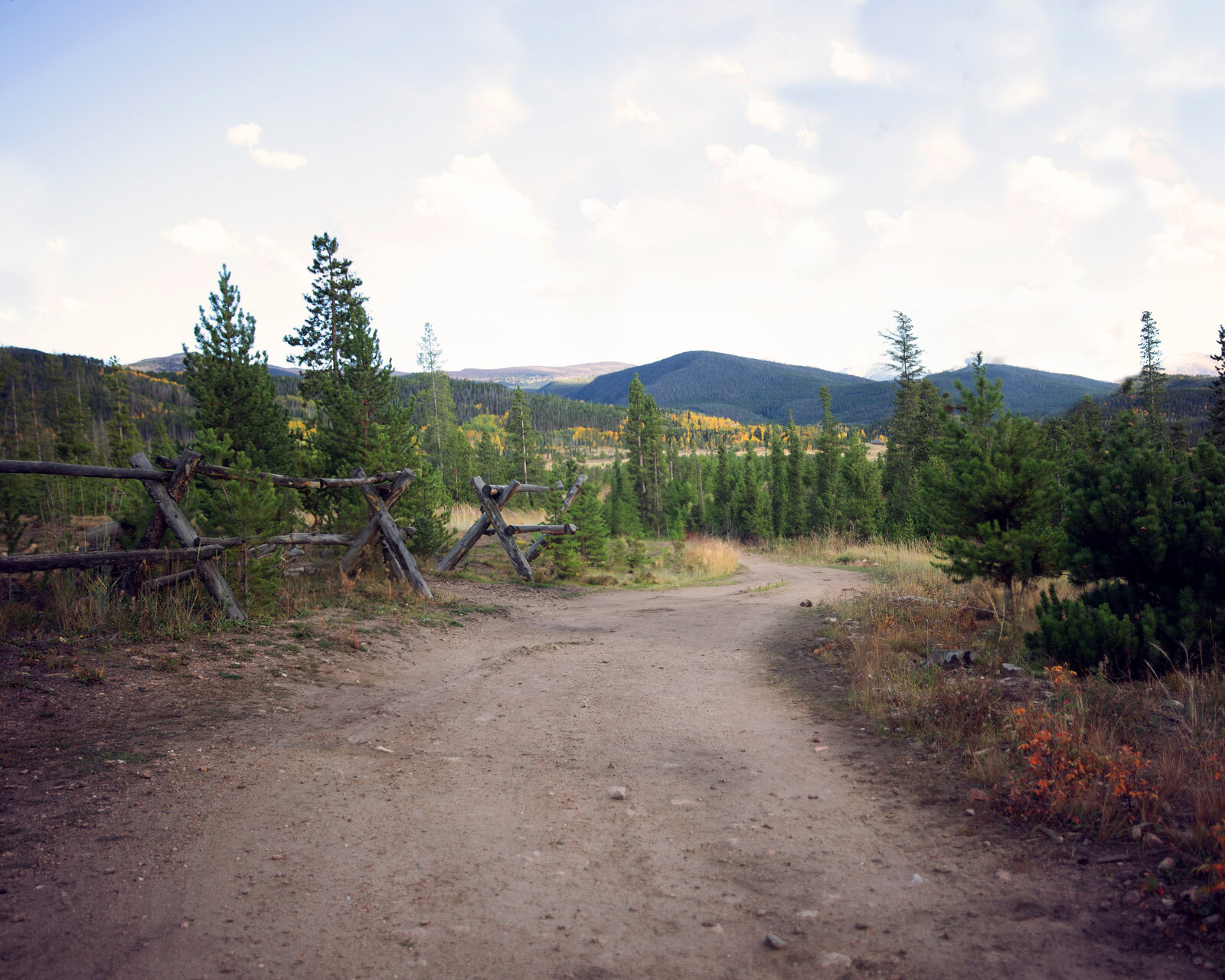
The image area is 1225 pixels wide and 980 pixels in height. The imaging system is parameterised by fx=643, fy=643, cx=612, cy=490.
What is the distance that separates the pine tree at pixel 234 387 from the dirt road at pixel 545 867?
10.3 meters

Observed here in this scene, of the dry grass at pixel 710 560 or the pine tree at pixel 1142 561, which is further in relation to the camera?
the dry grass at pixel 710 560

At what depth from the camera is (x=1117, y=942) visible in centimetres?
279

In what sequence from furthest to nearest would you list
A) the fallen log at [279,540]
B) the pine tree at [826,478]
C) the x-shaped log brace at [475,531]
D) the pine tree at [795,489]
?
the pine tree at [795,489], the pine tree at [826,478], the x-shaped log brace at [475,531], the fallen log at [279,540]

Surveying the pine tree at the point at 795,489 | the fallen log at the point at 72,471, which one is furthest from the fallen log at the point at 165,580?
the pine tree at the point at 795,489

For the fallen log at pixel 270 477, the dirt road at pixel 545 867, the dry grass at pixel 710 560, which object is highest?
the fallen log at pixel 270 477

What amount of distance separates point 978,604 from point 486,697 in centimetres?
775

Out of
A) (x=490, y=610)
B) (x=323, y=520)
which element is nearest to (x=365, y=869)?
(x=490, y=610)

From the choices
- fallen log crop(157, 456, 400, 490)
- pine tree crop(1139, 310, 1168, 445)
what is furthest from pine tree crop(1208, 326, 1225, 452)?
fallen log crop(157, 456, 400, 490)

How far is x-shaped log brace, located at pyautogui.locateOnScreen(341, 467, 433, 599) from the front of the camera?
1257 centimetres

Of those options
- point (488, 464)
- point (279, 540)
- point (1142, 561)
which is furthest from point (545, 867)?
point (488, 464)

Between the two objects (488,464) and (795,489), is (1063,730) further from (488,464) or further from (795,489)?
(795,489)

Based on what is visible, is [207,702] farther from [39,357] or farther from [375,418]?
[39,357]

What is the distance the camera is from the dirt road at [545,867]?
2779mm

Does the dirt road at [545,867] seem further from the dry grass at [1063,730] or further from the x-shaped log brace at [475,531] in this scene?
the x-shaped log brace at [475,531]
